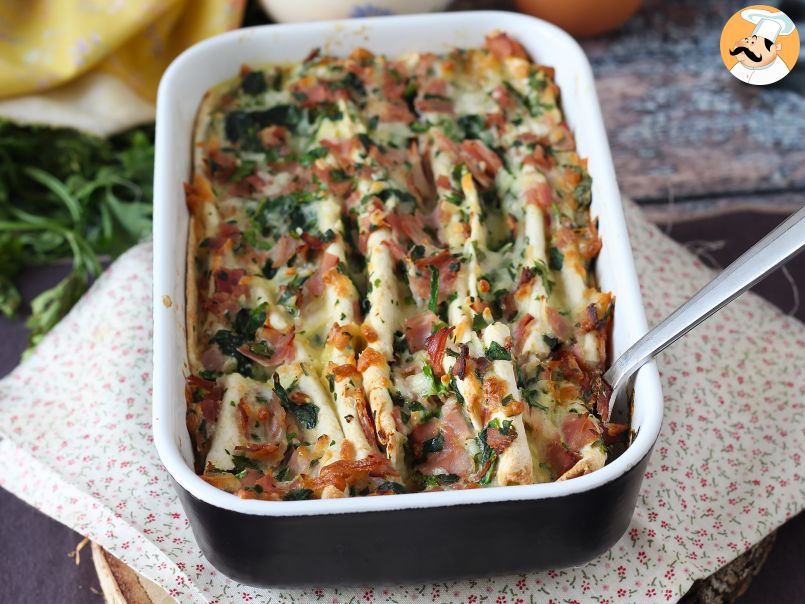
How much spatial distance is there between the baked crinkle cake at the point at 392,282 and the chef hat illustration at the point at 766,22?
1.90ft

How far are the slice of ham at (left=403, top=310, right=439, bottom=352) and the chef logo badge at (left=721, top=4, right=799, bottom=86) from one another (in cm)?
79

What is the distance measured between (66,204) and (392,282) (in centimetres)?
156

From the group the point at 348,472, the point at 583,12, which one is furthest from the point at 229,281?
the point at 583,12

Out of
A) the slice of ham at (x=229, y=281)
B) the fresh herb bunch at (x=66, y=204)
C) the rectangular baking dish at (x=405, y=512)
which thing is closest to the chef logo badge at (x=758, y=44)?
the rectangular baking dish at (x=405, y=512)

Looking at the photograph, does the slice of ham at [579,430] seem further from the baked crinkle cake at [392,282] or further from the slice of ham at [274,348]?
the slice of ham at [274,348]

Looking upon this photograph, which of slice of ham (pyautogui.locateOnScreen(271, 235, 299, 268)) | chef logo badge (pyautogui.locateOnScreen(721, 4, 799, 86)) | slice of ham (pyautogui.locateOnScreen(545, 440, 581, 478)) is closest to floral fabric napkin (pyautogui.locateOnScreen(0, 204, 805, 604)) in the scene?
slice of ham (pyautogui.locateOnScreen(545, 440, 581, 478))

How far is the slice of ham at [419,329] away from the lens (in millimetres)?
2180

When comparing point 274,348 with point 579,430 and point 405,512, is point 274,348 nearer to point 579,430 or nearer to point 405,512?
point 405,512

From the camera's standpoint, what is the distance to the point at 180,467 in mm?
1842

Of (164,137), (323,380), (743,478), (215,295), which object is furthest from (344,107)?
(743,478)

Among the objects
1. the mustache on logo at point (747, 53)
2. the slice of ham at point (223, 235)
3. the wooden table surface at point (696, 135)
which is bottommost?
the wooden table surface at point (696, 135)

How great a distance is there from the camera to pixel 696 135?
11.6 ft

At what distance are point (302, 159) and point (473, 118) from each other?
458mm

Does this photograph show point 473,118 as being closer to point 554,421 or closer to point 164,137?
point 164,137
